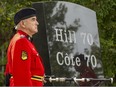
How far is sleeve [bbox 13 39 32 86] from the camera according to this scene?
3211 millimetres

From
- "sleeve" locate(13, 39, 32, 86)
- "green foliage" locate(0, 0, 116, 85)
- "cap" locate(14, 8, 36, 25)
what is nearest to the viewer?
"sleeve" locate(13, 39, 32, 86)

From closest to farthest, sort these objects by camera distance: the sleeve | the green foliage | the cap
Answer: the sleeve < the cap < the green foliage

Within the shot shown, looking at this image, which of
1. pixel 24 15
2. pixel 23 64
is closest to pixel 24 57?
pixel 23 64

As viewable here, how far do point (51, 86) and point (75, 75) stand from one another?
0.36m

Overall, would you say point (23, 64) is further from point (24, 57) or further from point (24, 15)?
point (24, 15)

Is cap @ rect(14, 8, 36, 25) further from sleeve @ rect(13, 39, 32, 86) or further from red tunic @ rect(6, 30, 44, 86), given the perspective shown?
sleeve @ rect(13, 39, 32, 86)

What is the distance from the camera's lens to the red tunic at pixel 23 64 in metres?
3.22

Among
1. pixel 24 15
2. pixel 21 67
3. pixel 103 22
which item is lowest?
pixel 21 67

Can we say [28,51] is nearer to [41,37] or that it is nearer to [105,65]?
[41,37]

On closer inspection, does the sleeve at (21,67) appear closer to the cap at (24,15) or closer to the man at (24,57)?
the man at (24,57)

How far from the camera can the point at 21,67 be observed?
127 inches

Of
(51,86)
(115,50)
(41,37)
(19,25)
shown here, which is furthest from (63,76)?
(115,50)

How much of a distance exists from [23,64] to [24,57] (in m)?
0.06

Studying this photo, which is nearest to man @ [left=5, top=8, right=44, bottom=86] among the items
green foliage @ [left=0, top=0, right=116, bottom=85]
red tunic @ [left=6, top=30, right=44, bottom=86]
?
red tunic @ [left=6, top=30, right=44, bottom=86]
